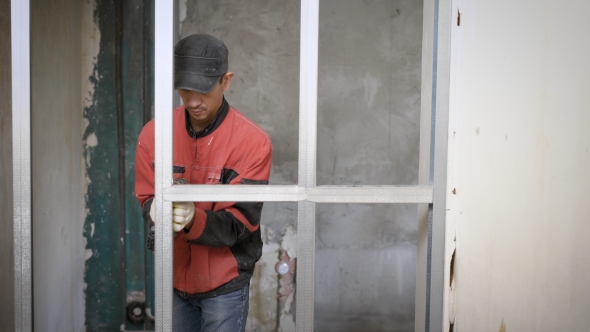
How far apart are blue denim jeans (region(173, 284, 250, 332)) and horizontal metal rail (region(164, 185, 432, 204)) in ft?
1.93

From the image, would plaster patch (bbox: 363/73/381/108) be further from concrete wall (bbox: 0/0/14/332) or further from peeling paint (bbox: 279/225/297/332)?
concrete wall (bbox: 0/0/14/332)

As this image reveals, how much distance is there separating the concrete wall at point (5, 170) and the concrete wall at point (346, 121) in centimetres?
117

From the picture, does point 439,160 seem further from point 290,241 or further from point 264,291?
point 264,291

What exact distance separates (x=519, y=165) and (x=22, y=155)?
1315 millimetres

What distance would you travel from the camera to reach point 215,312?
1.61 meters

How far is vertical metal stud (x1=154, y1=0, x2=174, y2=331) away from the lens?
1.14 meters

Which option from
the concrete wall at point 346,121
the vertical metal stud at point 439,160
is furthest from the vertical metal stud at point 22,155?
the concrete wall at point 346,121

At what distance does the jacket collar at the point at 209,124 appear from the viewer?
1616 mm

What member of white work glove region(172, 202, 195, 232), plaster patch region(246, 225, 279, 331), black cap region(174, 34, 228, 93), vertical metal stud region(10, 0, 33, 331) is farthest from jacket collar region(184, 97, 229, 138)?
plaster patch region(246, 225, 279, 331)

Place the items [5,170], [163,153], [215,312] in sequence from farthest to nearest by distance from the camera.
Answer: [5,170], [215,312], [163,153]

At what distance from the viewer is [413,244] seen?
298 cm

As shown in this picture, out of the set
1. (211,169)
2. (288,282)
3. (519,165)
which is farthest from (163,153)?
(288,282)

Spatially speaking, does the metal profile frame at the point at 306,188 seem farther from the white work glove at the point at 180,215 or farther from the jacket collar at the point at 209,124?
the jacket collar at the point at 209,124

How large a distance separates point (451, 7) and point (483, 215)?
552 millimetres
